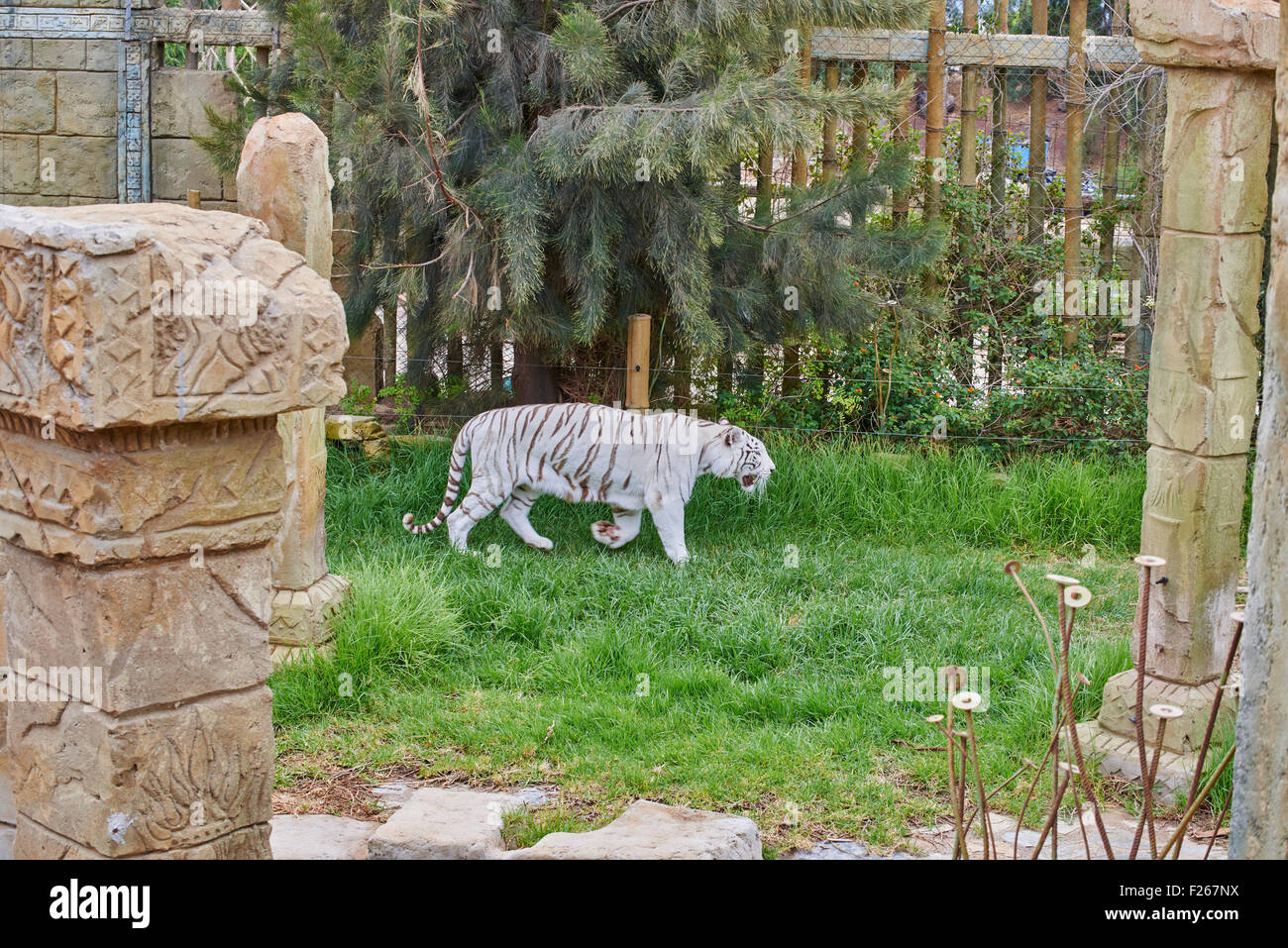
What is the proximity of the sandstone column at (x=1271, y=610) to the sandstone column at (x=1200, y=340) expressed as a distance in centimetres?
207

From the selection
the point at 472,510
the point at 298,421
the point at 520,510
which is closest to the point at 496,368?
the point at 520,510

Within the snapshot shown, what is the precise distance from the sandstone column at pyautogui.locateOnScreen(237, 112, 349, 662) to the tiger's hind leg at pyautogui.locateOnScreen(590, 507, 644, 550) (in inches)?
66.2

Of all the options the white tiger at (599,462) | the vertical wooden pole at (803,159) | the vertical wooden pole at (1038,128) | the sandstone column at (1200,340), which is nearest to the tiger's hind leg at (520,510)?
the white tiger at (599,462)

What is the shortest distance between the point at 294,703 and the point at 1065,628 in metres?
3.40

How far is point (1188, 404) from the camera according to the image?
14.1 feet

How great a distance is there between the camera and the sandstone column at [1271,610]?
2199 mm

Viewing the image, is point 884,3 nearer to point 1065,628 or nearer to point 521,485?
point 521,485

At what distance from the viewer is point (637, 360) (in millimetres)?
7098

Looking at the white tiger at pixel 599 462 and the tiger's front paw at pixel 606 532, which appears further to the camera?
the tiger's front paw at pixel 606 532

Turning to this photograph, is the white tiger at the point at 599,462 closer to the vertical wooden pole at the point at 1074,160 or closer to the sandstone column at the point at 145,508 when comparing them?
the vertical wooden pole at the point at 1074,160

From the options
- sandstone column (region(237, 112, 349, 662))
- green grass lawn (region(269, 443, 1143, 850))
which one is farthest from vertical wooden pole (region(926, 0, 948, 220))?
sandstone column (region(237, 112, 349, 662))

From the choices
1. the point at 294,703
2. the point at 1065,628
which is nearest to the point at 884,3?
the point at 294,703

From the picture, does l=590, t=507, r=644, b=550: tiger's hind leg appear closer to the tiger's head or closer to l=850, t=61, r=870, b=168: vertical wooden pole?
Answer: the tiger's head

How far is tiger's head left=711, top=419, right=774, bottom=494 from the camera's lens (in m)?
6.89
